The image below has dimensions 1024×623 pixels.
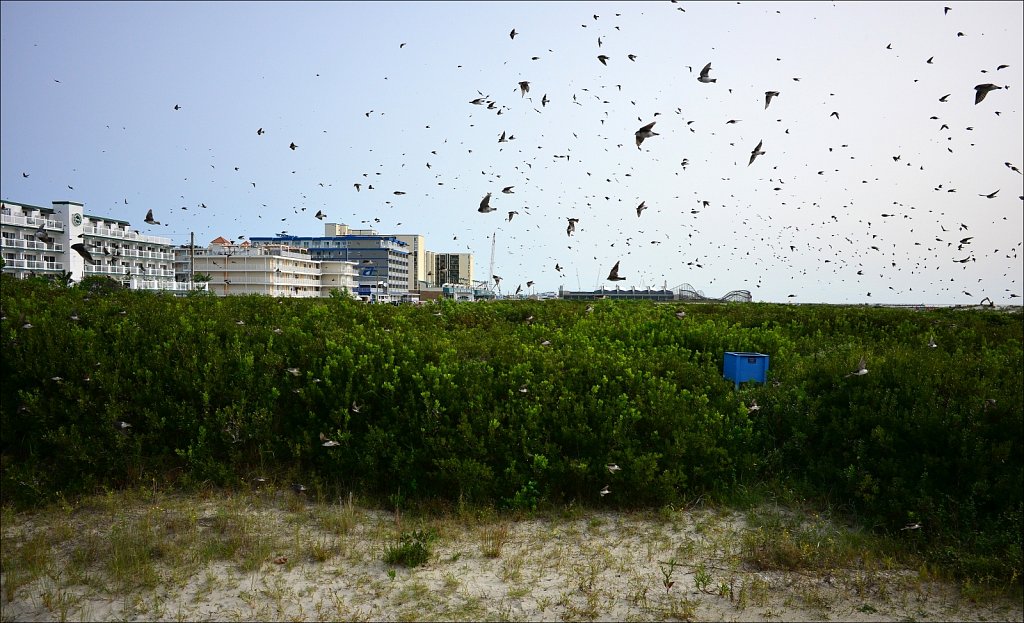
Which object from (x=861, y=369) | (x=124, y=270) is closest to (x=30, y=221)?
(x=124, y=270)

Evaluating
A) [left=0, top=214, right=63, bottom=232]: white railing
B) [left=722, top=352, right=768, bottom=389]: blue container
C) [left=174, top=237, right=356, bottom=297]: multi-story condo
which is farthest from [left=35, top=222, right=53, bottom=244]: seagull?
[left=174, top=237, right=356, bottom=297]: multi-story condo

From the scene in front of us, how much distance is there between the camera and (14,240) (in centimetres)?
6053

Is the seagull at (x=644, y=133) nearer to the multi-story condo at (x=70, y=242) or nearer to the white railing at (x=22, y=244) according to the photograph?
the multi-story condo at (x=70, y=242)

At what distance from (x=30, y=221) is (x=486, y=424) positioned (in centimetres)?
7638

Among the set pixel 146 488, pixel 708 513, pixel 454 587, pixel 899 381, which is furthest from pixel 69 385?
pixel 899 381

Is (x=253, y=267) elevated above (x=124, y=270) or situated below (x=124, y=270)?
above

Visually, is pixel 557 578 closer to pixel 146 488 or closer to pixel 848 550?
pixel 848 550

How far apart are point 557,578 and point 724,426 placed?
3318 millimetres

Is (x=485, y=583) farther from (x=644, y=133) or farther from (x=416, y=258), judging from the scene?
(x=416, y=258)

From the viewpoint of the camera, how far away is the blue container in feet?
30.2

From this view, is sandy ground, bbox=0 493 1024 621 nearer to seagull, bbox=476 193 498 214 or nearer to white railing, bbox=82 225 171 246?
seagull, bbox=476 193 498 214

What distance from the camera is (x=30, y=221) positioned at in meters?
62.9

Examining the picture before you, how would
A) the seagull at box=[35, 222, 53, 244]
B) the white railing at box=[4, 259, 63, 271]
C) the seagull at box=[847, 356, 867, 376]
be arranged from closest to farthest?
the seagull at box=[847, 356, 867, 376], the seagull at box=[35, 222, 53, 244], the white railing at box=[4, 259, 63, 271]

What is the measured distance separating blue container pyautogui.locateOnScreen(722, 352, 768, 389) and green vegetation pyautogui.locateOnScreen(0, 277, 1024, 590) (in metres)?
0.69
